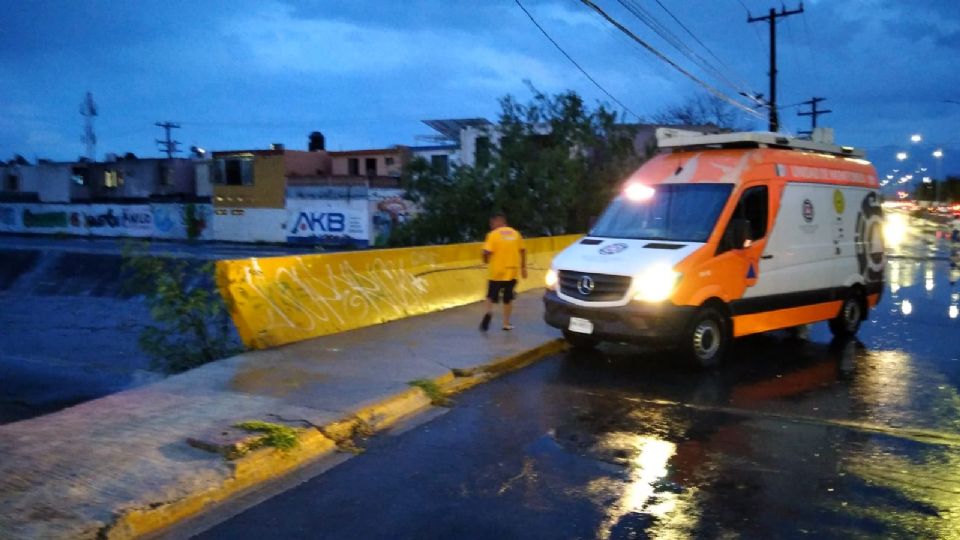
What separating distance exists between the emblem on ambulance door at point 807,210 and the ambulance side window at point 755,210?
3.12 feet

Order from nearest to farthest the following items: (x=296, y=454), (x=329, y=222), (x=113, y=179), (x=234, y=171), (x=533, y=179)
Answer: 1. (x=296, y=454)
2. (x=533, y=179)
3. (x=329, y=222)
4. (x=234, y=171)
5. (x=113, y=179)

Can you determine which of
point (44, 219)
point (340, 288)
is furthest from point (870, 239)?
point (44, 219)

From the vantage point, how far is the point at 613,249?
30.5ft

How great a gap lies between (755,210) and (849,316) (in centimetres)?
316

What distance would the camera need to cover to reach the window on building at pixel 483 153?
21.1m

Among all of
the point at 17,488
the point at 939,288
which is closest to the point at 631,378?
the point at 17,488

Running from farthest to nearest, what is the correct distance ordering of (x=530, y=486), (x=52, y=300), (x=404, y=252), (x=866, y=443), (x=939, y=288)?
(x=52, y=300) < (x=939, y=288) < (x=404, y=252) < (x=866, y=443) < (x=530, y=486)

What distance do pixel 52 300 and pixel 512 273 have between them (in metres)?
28.1

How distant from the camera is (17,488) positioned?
16.1 ft

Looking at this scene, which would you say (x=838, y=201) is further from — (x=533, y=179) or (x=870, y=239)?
(x=533, y=179)

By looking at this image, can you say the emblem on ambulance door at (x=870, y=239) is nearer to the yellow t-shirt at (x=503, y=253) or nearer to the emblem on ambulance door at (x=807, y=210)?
the emblem on ambulance door at (x=807, y=210)

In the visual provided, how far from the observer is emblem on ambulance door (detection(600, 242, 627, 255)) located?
920 centimetres

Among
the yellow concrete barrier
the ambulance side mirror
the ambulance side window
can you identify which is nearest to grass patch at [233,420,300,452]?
the yellow concrete barrier

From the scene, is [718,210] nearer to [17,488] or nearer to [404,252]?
[404,252]
